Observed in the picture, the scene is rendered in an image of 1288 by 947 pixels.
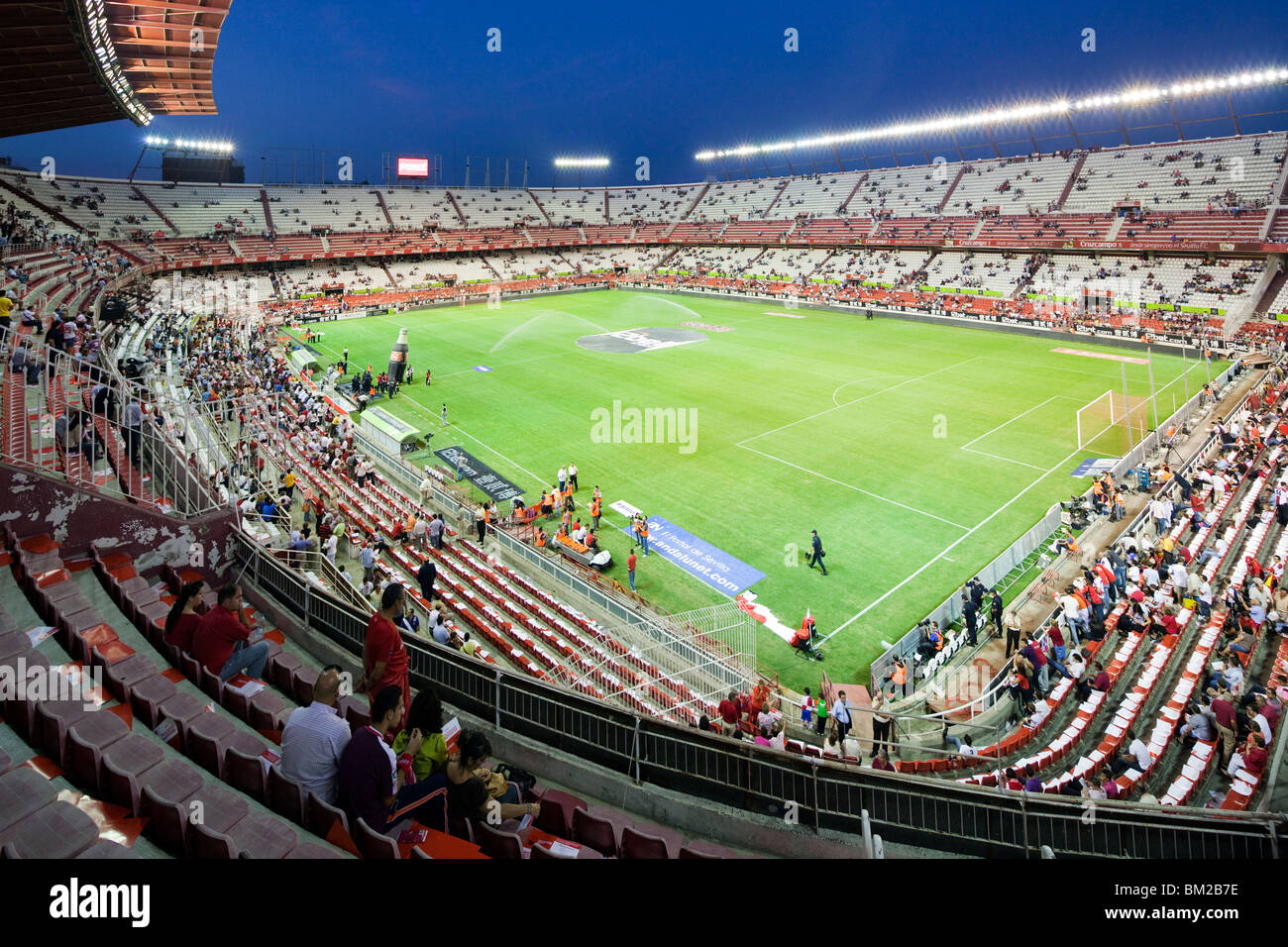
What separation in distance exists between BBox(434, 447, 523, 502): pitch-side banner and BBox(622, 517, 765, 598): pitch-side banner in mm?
5171

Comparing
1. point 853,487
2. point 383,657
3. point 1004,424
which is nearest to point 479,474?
point 853,487

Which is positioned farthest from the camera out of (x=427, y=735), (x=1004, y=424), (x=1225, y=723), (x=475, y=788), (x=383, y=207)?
(x=383, y=207)

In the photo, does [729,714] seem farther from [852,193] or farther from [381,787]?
[852,193]

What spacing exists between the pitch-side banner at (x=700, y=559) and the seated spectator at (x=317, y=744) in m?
13.3

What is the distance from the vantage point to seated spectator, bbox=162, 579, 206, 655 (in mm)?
7785

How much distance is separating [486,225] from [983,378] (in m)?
76.1

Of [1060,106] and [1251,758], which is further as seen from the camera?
[1060,106]

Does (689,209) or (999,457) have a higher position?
(689,209)

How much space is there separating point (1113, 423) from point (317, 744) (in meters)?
34.4

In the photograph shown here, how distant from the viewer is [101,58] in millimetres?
25219

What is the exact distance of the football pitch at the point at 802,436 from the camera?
18.7 metres

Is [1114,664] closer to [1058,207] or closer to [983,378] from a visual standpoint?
[983,378]

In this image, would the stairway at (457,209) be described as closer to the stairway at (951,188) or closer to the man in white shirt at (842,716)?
the stairway at (951,188)

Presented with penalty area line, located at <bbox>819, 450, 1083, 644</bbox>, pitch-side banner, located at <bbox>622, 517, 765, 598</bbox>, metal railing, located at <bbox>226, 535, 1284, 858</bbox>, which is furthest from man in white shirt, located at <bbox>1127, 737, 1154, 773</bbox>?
pitch-side banner, located at <bbox>622, 517, 765, 598</bbox>
